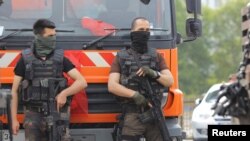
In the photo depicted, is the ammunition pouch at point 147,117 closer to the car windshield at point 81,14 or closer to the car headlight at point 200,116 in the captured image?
the car windshield at point 81,14

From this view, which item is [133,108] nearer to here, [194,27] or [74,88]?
[74,88]

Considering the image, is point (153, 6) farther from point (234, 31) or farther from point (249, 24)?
point (234, 31)

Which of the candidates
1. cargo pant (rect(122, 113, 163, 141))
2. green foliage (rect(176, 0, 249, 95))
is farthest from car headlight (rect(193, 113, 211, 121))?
green foliage (rect(176, 0, 249, 95))

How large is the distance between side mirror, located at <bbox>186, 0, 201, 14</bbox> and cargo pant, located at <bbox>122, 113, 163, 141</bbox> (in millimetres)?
1330

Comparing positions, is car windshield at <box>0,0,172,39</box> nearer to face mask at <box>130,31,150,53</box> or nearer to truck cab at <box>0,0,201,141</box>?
truck cab at <box>0,0,201,141</box>

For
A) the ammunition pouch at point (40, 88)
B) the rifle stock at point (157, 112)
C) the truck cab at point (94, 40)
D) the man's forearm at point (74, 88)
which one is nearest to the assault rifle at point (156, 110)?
the rifle stock at point (157, 112)

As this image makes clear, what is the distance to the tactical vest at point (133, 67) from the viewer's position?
729 cm

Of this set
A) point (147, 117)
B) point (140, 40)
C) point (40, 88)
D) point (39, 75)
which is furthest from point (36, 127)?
point (140, 40)

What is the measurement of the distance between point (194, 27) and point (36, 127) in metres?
2.03

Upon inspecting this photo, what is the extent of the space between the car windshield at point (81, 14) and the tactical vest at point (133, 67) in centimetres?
34

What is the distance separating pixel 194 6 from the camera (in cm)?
785

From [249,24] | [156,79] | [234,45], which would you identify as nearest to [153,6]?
[156,79]

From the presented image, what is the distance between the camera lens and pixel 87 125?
7.49 m

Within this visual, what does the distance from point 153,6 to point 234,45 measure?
45.2 meters
